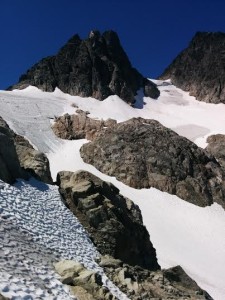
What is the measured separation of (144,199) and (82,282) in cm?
4101

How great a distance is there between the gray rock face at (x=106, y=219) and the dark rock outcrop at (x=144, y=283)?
2296mm

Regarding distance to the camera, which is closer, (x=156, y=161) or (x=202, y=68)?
(x=156, y=161)

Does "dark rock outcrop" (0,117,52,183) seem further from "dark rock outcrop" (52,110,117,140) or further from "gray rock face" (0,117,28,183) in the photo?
"dark rock outcrop" (52,110,117,140)

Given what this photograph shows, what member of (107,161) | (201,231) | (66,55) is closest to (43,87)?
(66,55)

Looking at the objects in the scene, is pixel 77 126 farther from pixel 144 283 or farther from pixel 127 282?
pixel 127 282

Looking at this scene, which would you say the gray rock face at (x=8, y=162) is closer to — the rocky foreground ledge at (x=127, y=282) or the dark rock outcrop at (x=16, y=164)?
the dark rock outcrop at (x=16, y=164)

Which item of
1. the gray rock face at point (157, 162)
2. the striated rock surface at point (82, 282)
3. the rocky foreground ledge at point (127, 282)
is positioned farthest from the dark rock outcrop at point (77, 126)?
the striated rock surface at point (82, 282)

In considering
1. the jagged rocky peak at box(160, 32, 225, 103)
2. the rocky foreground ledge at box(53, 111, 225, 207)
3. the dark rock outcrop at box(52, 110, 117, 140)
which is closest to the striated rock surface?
the rocky foreground ledge at box(53, 111, 225, 207)

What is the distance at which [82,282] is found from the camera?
48.6 ft

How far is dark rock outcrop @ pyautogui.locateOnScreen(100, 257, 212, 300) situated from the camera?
16947 millimetres

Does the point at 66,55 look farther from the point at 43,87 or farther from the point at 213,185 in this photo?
the point at 213,185

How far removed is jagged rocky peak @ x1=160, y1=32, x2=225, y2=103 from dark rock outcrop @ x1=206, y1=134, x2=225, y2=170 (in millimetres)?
39883

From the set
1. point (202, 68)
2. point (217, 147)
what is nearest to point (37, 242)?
point (217, 147)

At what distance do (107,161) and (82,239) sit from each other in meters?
44.4
